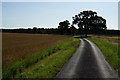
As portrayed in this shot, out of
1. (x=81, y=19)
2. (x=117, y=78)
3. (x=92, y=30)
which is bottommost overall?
(x=117, y=78)

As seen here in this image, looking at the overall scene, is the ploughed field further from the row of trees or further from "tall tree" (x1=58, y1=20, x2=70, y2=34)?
"tall tree" (x1=58, y1=20, x2=70, y2=34)

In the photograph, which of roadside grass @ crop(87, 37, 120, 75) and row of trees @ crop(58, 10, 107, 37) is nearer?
roadside grass @ crop(87, 37, 120, 75)

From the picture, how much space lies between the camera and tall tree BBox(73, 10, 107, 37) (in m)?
87.8

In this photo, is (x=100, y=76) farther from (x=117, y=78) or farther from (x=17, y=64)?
(x=17, y=64)

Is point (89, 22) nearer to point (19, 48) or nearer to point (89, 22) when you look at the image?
point (89, 22)

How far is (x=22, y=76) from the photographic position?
363 inches

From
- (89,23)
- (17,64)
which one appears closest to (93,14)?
(89,23)

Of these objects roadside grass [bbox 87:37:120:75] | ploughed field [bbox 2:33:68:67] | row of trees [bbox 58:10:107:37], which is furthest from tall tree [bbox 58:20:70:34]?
roadside grass [bbox 87:37:120:75]

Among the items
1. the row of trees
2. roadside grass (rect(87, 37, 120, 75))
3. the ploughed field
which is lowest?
roadside grass (rect(87, 37, 120, 75))

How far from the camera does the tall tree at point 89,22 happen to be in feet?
288

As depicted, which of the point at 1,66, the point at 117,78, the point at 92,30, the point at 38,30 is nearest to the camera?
the point at 117,78

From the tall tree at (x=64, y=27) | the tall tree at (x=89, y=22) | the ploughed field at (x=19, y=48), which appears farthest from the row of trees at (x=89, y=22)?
the ploughed field at (x=19, y=48)

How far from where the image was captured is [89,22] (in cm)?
8850

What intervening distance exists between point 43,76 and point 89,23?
267 feet
